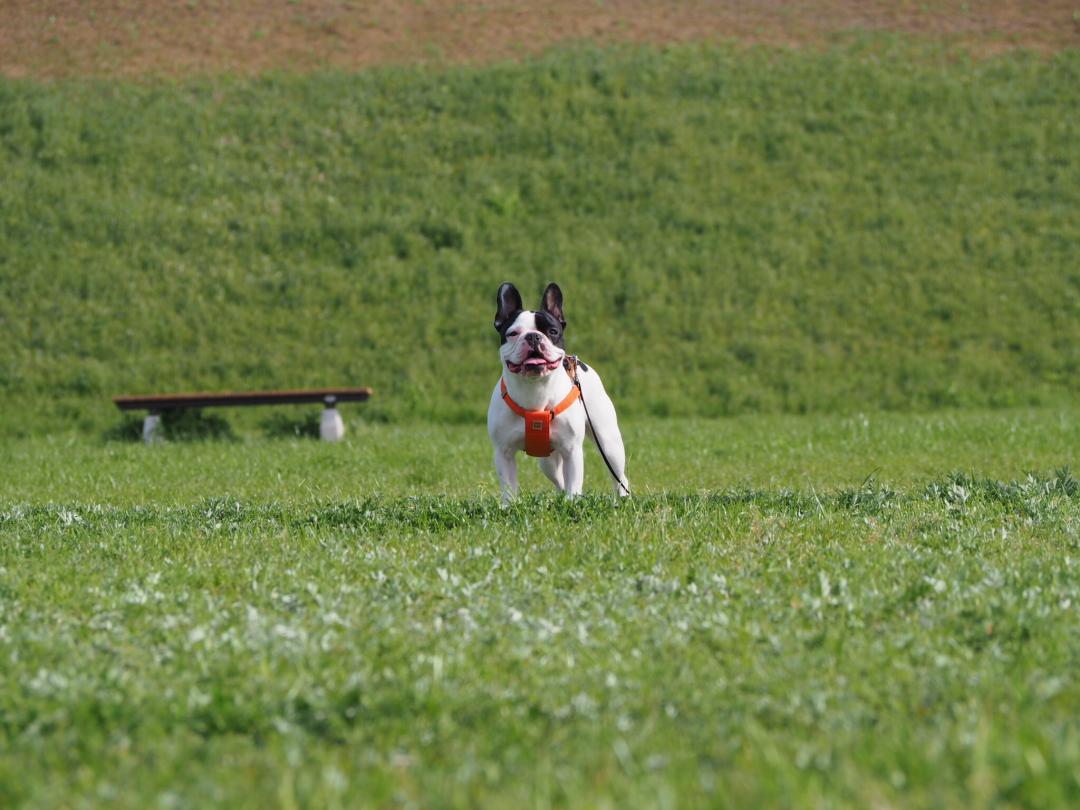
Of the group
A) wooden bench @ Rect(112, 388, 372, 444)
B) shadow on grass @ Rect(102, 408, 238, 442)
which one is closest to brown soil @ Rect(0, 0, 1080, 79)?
shadow on grass @ Rect(102, 408, 238, 442)

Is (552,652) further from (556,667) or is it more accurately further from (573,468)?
(573,468)

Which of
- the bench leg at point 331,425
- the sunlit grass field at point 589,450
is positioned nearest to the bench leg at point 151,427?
the sunlit grass field at point 589,450

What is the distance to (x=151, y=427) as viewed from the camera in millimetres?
A: 20234

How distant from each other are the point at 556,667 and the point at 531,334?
175 inches

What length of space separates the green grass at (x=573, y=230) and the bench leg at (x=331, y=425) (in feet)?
9.93

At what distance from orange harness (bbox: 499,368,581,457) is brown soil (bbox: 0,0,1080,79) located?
2828 cm

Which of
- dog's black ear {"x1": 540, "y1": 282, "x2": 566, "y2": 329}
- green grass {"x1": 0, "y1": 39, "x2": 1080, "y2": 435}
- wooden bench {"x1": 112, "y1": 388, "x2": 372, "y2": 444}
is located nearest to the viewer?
dog's black ear {"x1": 540, "y1": 282, "x2": 566, "y2": 329}

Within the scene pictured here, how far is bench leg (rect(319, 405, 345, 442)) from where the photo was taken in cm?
1973

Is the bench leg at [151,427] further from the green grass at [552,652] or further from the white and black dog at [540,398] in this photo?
the white and black dog at [540,398]

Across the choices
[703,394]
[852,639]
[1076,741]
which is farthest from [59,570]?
[703,394]

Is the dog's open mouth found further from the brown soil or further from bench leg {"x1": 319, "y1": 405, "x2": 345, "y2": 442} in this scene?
the brown soil

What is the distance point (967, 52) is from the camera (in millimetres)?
36375

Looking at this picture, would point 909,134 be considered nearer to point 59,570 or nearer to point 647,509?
point 647,509

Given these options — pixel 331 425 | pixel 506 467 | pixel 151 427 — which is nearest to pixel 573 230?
pixel 331 425
